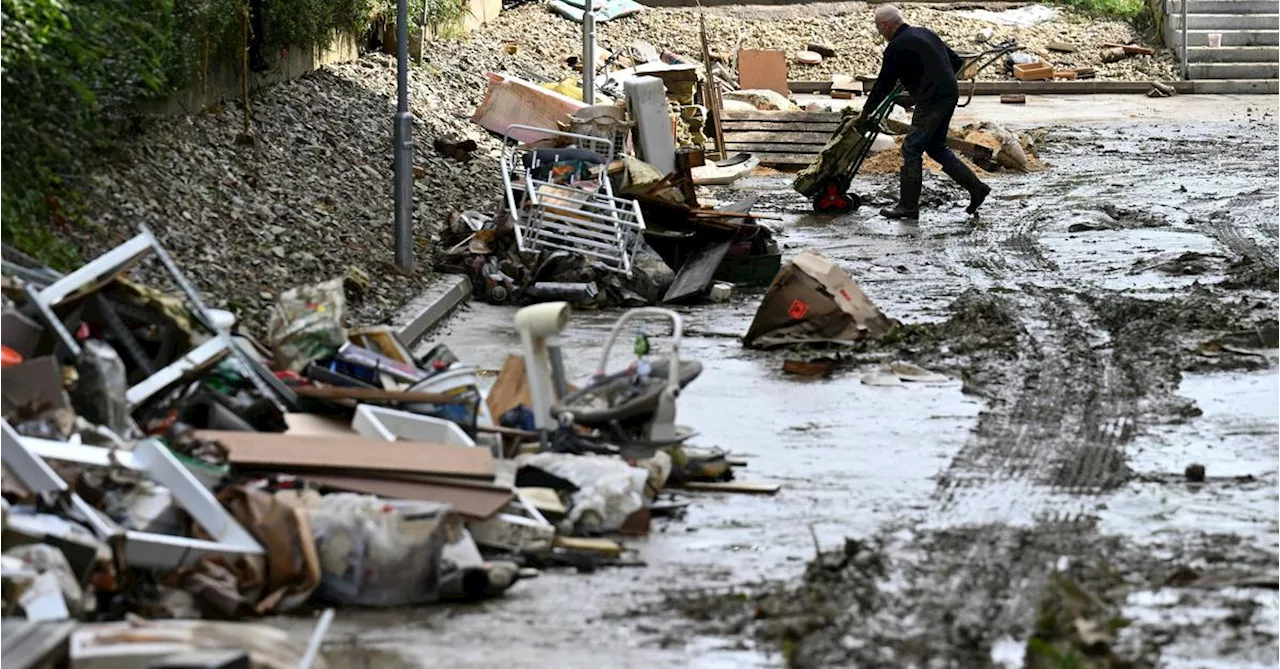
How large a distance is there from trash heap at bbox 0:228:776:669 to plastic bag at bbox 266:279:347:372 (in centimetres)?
1

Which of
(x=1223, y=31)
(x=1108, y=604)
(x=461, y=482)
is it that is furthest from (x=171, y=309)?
(x=1223, y=31)

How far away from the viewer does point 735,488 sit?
8.69m

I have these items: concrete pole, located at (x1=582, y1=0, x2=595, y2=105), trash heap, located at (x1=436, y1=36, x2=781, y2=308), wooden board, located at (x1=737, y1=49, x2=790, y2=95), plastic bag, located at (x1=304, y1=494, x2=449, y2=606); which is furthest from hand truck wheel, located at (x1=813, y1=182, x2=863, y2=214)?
plastic bag, located at (x1=304, y1=494, x2=449, y2=606)

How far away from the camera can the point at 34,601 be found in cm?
599

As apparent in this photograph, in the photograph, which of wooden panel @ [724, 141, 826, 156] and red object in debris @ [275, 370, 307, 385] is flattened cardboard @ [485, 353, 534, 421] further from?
wooden panel @ [724, 141, 826, 156]

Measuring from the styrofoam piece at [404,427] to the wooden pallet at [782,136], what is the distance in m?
15.4

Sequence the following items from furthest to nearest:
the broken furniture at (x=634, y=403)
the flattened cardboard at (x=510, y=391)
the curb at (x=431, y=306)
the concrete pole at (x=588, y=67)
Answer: the concrete pole at (x=588, y=67) < the curb at (x=431, y=306) < the flattened cardboard at (x=510, y=391) < the broken furniture at (x=634, y=403)

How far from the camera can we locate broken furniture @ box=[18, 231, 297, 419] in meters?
8.03

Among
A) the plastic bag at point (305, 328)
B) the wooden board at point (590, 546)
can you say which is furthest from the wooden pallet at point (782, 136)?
the wooden board at point (590, 546)

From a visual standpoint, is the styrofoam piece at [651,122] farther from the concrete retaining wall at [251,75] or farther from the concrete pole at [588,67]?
the concrete retaining wall at [251,75]

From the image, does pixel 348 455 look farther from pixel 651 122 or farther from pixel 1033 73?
pixel 1033 73

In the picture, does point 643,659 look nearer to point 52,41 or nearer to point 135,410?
point 135,410

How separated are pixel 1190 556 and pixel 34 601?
13.9 feet

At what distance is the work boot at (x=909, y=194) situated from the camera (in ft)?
60.7
